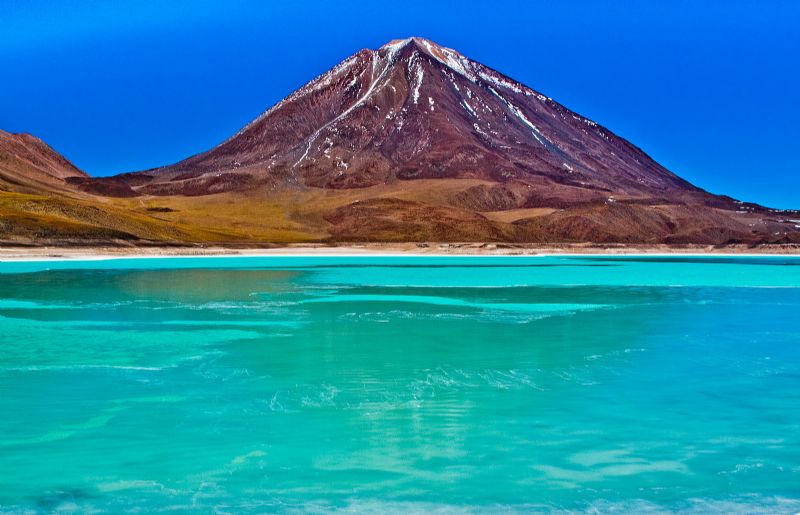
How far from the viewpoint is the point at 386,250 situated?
119m

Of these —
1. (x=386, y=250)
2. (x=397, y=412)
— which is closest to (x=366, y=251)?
(x=386, y=250)

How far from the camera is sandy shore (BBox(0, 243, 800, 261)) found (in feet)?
283

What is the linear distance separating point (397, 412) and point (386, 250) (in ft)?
344

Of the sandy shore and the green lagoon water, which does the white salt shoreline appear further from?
the green lagoon water

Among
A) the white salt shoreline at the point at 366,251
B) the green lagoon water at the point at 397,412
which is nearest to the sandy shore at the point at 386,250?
the white salt shoreline at the point at 366,251

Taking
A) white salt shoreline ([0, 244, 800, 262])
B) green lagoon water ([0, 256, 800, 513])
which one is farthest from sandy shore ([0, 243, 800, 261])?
green lagoon water ([0, 256, 800, 513])

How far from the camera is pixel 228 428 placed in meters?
13.3

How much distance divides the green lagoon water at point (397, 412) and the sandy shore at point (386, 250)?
59032mm

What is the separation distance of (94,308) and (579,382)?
2040 cm

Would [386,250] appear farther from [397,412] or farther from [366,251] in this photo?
[397,412]

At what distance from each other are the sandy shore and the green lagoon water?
194 feet

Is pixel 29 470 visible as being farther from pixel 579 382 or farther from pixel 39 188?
pixel 39 188

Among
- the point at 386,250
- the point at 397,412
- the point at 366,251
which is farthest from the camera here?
the point at 386,250

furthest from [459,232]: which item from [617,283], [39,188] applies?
[617,283]
